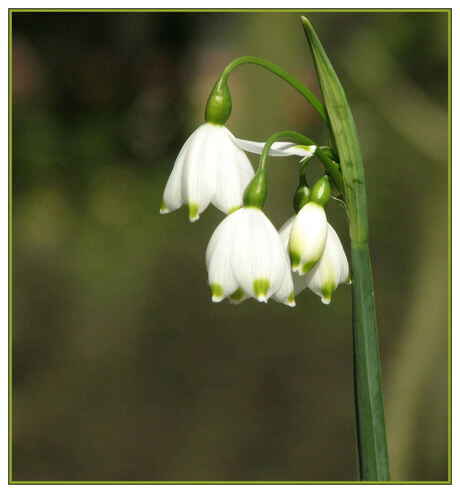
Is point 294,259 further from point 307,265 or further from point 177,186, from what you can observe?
point 177,186

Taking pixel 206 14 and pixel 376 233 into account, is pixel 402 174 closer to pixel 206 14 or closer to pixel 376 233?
pixel 376 233

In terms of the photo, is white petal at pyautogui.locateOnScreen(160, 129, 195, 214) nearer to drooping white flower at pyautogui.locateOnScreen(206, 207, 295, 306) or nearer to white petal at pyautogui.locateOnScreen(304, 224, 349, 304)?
drooping white flower at pyautogui.locateOnScreen(206, 207, 295, 306)

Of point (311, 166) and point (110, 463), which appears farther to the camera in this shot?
point (311, 166)

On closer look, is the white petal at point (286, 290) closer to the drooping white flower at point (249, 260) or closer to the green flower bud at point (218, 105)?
the drooping white flower at point (249, 260)

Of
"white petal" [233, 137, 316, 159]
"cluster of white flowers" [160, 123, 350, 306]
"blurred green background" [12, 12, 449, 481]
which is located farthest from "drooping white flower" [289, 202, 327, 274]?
"blurred green background" [12, 12, 449, 481]

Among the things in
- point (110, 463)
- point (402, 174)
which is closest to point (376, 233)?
point (402, 174)

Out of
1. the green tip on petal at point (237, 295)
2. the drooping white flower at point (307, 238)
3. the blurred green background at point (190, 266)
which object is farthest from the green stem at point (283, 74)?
the blurred green background at point (190, 266)

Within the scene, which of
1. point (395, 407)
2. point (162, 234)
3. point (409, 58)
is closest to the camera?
point (395, 407)

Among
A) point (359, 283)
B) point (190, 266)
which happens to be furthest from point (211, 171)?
point (190, 266)
